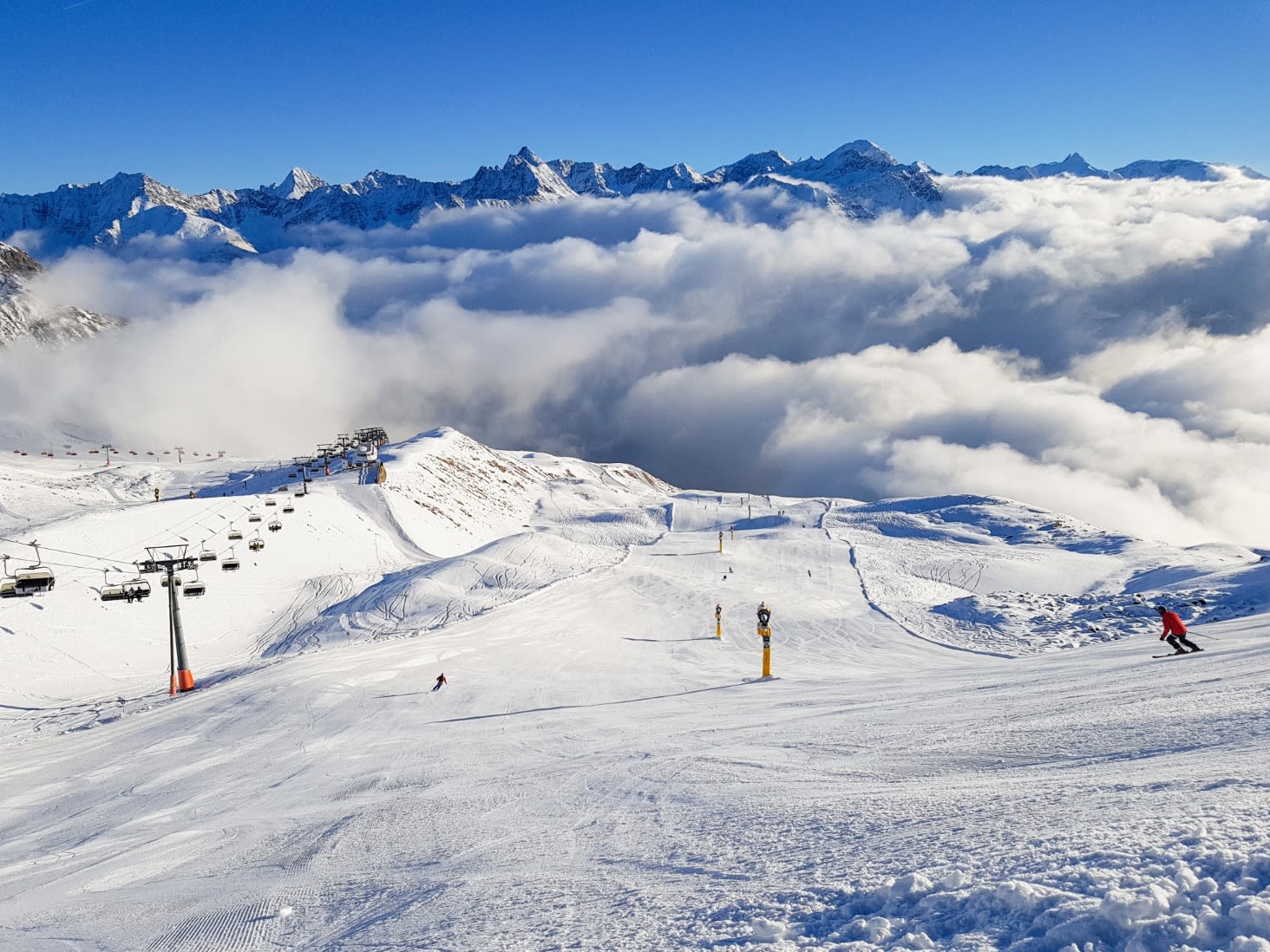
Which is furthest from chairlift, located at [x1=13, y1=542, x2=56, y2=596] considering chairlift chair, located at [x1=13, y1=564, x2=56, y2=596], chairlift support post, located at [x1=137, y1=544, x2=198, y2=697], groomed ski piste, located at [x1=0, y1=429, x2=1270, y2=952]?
groomed ski piste, located at [x1=0, y1=429, x2=1270, y2=952]

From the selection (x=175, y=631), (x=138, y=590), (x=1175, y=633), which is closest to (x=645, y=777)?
(x=1175, y=633)

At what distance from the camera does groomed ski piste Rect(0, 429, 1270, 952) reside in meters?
5.40

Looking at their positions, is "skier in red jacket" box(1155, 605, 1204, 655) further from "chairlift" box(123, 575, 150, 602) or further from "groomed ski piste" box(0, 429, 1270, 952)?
"chairlift" box(123, 575, 150, 602)

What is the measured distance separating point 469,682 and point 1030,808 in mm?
20871

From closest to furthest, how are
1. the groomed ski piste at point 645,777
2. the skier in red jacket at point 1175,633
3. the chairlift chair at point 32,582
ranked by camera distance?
the groomed ski piste at point 645,777 → the skier in red jacket at point 1175,633 → the chairlift chair at point 32,582

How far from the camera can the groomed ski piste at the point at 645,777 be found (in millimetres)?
5398

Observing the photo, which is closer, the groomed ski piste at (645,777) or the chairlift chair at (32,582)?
the groomed ski piste at (645,777)

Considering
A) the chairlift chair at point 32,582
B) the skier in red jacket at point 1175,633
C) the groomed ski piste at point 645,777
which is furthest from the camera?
the chairlift chair at point 32,582

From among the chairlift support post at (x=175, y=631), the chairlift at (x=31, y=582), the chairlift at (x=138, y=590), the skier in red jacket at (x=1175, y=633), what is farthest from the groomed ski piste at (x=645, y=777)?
the chairlift at (x=31, y=582)

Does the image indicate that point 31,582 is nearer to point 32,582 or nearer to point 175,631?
point 32,582

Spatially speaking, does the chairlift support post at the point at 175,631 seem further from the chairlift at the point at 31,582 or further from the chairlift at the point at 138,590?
the chairlift at the point at 31,582

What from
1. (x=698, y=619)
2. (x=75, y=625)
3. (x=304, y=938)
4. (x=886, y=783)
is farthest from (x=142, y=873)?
(x=75, y=625)

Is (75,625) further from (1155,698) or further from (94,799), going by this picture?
(1155,698)

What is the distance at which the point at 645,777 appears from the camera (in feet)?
36.9
